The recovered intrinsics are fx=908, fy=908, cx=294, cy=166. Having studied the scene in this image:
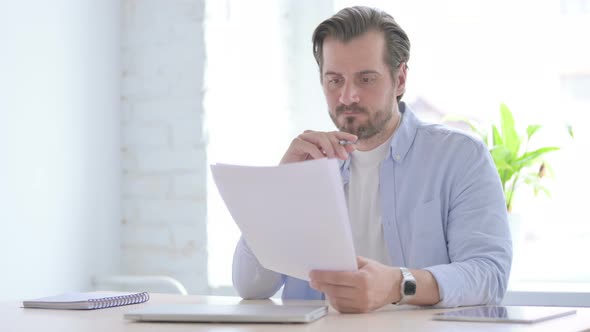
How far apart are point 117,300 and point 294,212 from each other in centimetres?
43

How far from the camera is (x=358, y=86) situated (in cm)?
202

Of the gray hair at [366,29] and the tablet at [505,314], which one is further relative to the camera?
the gray hair at [366,29]

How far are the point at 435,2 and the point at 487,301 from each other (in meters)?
1.40

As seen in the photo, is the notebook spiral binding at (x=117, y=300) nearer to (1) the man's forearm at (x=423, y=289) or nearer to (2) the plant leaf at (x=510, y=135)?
(1) the man's forearm at (x=423, y=289)

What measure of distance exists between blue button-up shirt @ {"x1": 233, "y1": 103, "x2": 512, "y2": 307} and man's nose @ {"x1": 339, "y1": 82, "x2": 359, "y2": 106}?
124mm

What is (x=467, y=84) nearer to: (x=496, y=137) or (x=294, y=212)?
(x=496, y=137)

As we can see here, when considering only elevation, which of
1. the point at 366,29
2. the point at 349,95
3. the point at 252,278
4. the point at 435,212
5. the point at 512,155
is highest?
the point at 366,29

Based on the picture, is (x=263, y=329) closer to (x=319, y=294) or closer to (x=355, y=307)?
(x=355, y=307)

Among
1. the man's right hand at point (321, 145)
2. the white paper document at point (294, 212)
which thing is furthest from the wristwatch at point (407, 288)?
the man's right hand at point (321, 145)

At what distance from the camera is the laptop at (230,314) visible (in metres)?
1.28

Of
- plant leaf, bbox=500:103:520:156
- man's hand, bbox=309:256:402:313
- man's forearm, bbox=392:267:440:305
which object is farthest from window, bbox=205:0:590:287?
man's hand, bbox=309:256:402:313

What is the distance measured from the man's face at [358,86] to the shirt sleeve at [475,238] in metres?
0.22

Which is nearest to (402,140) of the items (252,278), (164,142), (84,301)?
(252,278)

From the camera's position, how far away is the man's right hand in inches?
69.0
